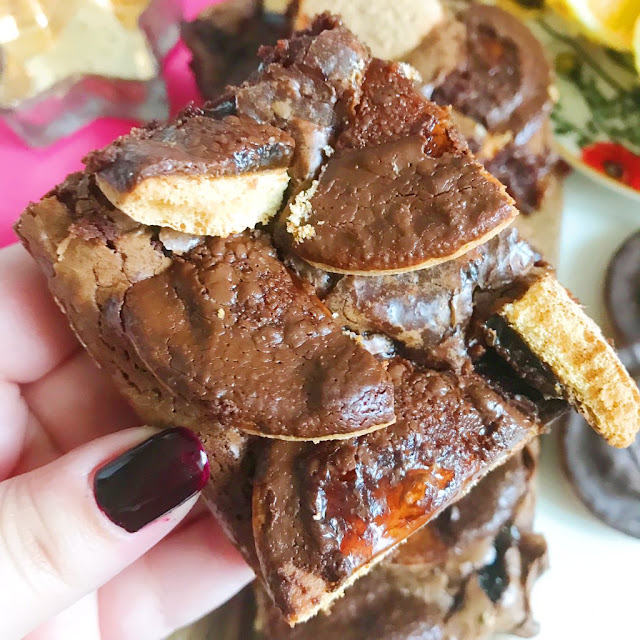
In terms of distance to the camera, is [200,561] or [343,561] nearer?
[343,561]

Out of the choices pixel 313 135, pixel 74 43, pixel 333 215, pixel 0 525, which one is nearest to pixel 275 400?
pixel 333 215

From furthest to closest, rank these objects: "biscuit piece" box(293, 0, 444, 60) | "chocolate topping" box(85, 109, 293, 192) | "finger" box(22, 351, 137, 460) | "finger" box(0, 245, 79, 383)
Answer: "biscuit piece" box(293, 0, 444, 60)
"finger" box(22, 351, 137, 460)
"finger" box(0, 245, 79, 383)
"chocolate topping" box(85, 109, 293, 192)

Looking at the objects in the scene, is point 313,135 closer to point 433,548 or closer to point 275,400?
point 275,400

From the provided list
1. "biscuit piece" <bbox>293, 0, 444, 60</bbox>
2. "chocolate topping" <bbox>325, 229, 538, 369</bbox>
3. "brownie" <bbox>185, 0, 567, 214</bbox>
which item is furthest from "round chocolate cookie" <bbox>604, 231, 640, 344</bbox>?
"chocolate topping" <bbox>325, 229, 538, 369</bbox>

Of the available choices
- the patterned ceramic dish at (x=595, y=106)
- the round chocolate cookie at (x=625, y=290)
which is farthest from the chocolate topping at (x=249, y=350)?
the patterned ceramic dish at (x=595, y=106)

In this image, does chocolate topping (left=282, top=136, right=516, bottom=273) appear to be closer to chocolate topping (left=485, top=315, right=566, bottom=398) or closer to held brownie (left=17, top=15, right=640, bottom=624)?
held brownie (left=17, top=15, right=640, bottom=624)

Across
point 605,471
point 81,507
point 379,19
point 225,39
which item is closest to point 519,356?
point 81,507

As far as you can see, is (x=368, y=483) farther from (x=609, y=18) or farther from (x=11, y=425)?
(x=609, y=18)
